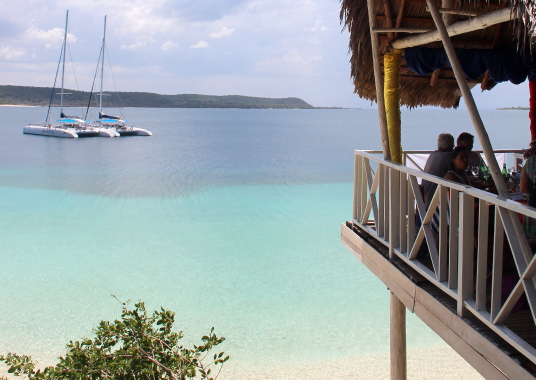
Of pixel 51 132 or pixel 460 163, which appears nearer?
pixel 460 163

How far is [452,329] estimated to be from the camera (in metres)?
2.52

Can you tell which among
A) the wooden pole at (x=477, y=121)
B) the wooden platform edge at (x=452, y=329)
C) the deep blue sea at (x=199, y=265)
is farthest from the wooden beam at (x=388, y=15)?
the deep blue sea at (x=199, y=265)

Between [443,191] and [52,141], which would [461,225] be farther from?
[52,141]

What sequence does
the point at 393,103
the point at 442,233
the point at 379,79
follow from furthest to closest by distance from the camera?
Result: the point at 393,103, the point at 379,79, the point at 442,233

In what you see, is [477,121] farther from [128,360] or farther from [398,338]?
[398,338]

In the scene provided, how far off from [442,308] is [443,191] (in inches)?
24.2

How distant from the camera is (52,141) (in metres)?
41.2

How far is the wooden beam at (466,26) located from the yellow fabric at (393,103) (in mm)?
147

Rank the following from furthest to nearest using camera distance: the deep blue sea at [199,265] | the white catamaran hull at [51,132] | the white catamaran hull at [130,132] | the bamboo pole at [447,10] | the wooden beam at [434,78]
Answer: the white catamaran hull at [130,132]
the white catamaran hull at [51,132]
the deep blue sea at [199,265]
the wooden beam at [434,78]
the bamboo pole at [447,10]

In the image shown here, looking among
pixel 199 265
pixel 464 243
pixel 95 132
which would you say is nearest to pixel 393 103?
pixel 464 243

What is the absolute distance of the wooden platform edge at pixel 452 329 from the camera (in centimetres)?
211

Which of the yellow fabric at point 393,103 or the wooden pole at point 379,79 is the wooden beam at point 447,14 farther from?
the yellow fabric at point 393,103

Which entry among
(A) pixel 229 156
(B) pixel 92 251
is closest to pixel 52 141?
(A) pixel 229 156

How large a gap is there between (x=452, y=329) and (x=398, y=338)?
2225 mm
